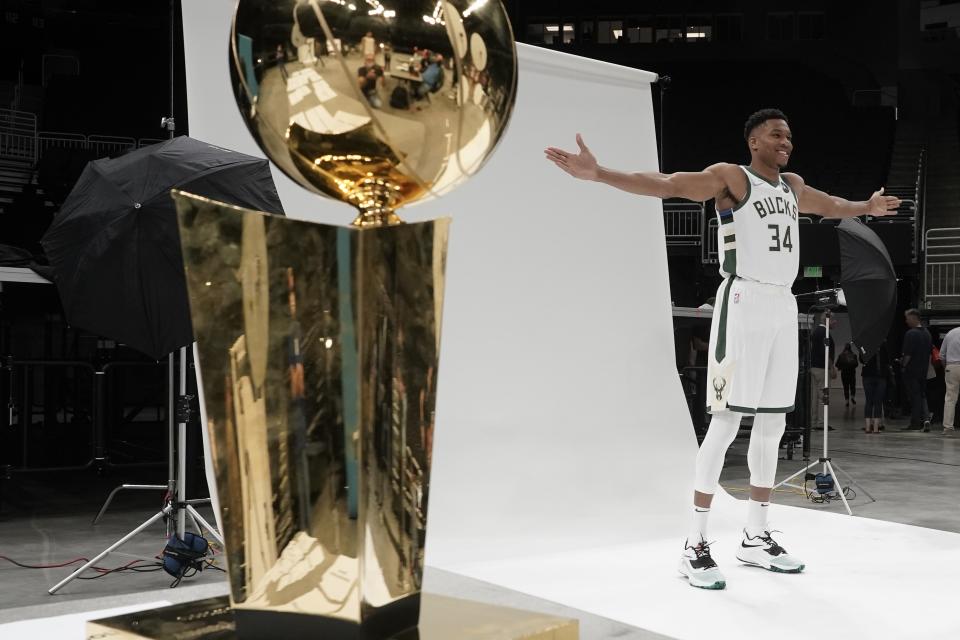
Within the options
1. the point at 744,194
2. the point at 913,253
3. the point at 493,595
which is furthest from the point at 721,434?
the point at 913,253

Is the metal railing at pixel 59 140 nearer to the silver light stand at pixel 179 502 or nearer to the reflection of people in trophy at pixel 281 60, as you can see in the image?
the silver light stand at pixel 179 502

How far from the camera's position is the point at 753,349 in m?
3.47

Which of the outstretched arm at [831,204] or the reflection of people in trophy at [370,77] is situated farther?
the outstretched arm at [831,204]

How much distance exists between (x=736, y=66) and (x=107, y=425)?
1632 cm

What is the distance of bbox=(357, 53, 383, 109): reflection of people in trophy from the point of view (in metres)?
0.65

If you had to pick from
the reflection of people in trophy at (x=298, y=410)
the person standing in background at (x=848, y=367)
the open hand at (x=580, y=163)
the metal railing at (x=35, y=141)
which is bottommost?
the person standing in background at (x=848, y=367)

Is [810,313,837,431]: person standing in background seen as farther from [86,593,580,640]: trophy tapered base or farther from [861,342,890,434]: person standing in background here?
[86,593,580,640]: trophy tapered base

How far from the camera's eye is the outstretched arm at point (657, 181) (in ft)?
8.81

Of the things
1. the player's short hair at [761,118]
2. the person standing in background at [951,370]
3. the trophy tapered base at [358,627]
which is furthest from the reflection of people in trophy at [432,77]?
the person standing in background at [951,370]

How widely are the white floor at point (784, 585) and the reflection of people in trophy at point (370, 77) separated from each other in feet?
7.73

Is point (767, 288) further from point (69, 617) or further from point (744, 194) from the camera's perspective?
point (69, 617)

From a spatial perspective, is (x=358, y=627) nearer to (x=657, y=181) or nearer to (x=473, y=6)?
(x=473, y=6)

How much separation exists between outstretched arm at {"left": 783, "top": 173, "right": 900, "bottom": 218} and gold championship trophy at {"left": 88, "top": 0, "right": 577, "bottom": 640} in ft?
11.2

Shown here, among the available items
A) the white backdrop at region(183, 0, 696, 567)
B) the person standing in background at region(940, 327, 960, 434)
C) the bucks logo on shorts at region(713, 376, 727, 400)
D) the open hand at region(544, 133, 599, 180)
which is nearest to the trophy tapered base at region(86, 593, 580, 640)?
the open hand at region(544, 133, 599, 180)
